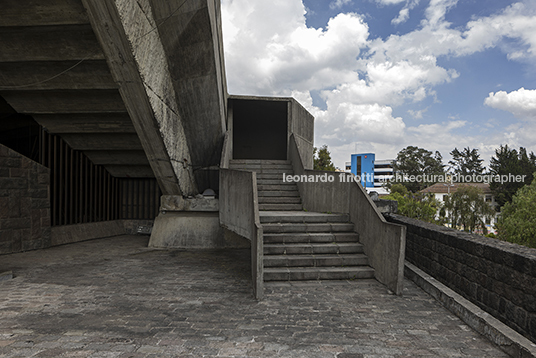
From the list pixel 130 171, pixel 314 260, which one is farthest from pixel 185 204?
pixel 314 260

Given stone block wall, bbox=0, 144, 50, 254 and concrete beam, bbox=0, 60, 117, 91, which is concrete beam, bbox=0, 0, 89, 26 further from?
stone block wall, bbox=0, 144, 50, 254

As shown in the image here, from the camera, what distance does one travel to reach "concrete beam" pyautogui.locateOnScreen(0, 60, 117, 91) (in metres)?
6.95

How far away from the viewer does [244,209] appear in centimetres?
718

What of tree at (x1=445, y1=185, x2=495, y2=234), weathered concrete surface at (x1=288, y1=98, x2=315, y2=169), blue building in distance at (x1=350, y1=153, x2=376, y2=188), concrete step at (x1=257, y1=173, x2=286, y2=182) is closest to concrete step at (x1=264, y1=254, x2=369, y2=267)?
concrete step at (x1=257, y1=173, x2=286, y2=182)

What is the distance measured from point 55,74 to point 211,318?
664 centimetres

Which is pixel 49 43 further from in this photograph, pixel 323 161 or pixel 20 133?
pixel 323 161

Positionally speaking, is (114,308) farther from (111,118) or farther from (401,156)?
(401,156)

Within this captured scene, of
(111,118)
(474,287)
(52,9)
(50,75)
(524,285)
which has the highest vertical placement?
(52,9)

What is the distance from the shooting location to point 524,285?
3564 millimetres

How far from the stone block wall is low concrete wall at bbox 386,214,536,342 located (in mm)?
10524

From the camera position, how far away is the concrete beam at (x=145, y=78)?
5289mm

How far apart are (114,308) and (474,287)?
5.31 m

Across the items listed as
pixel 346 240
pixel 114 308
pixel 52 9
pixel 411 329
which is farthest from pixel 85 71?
pixel 411 329

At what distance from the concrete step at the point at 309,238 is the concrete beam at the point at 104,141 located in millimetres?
6217
